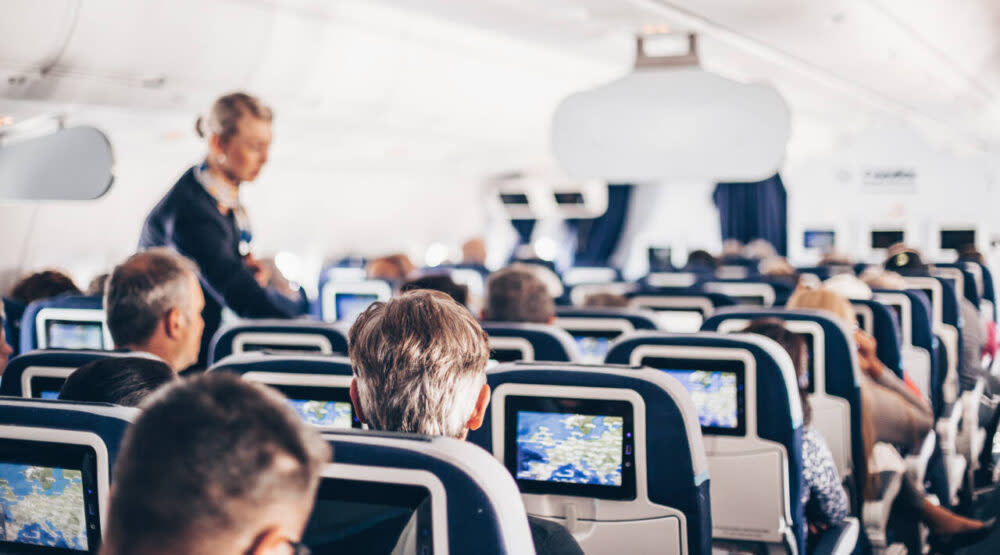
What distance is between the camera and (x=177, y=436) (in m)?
0.95

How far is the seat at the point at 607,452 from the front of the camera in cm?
233

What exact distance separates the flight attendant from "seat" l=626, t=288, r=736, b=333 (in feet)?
7.77

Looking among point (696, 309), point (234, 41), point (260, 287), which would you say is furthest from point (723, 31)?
point (260, 287)

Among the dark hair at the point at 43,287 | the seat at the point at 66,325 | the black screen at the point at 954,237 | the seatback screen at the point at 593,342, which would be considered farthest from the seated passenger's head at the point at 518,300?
the black screen at the point at 954,237

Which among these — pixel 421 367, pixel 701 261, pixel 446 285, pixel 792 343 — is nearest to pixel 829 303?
pixel 792 343

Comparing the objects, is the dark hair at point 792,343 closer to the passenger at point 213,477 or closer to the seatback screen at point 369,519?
the seatback screen at point 369,519

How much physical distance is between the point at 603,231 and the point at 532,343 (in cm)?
1491

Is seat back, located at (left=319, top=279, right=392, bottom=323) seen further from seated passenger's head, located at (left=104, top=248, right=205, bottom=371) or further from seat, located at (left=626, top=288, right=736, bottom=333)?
seated passenger's head, located at (left=104, top=248, right=205, bottom=371)

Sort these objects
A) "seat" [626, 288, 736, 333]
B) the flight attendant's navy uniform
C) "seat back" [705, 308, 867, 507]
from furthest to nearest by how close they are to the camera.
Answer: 1. "seat" [626, 288, 736, 333]
2. "seat back" [705, 308, 867, 507]
3. the flight attendant's navy uniform

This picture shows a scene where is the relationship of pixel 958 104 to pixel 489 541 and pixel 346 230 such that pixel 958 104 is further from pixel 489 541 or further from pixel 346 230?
pixel 489 541

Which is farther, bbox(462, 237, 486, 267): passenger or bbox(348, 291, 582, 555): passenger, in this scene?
bbox(462, 237, 486, 267): passenger

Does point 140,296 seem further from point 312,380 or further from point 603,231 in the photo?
point 603,231

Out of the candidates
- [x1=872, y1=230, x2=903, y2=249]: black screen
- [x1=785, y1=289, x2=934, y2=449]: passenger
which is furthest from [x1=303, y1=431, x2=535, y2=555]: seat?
[x1=872, y1=230, x2=903, y2=249]: black screen

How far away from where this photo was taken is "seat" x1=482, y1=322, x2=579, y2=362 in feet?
11.0
